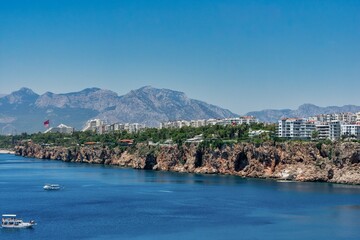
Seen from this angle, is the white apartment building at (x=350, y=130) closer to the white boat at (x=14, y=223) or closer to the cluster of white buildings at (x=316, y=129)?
the cluster of white buildings at (x=316, y=129)

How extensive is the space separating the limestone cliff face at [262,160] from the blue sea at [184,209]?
2480 millimetres

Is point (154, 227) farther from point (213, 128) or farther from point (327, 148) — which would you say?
point (213, 128)

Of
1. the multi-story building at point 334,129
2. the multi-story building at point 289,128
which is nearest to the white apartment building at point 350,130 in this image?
the multi-story building at point 334,129

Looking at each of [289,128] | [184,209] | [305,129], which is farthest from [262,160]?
[184,209]

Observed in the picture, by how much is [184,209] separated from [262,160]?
24187mm

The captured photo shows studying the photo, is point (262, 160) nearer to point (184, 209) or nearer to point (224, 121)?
point (184, 209)

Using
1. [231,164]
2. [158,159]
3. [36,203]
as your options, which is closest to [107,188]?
[36,203]

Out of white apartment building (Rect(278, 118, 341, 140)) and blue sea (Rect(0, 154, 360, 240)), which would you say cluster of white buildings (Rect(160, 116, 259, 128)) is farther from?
blue sea (Rect(0, 154, 360, 240))

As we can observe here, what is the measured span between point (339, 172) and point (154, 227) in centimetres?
2728

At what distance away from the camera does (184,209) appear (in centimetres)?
4409

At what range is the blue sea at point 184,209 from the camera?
35.5 metres

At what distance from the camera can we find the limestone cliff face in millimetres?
59719

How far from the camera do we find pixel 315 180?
61125 mm

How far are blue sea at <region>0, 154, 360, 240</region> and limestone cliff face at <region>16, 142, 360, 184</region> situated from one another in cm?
248
